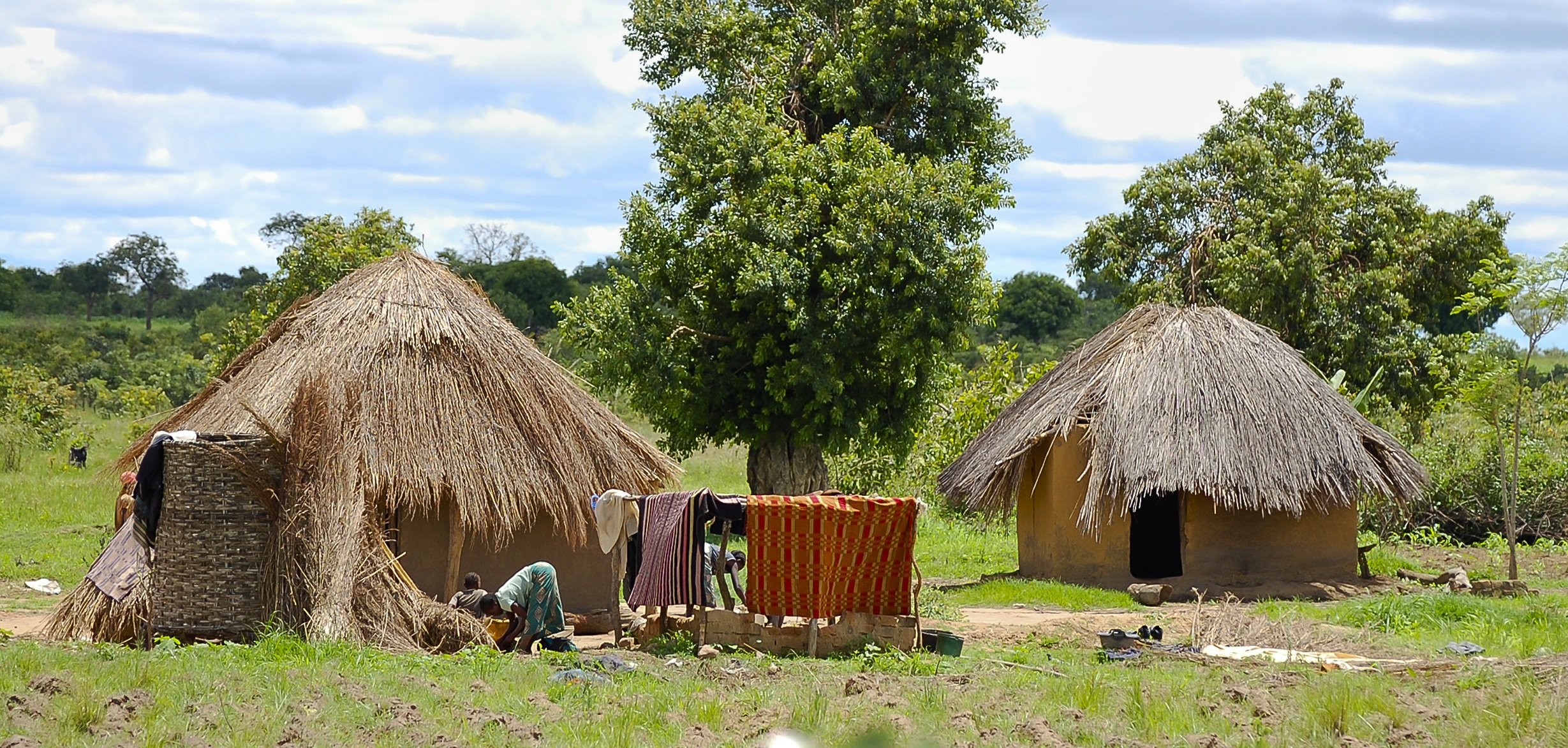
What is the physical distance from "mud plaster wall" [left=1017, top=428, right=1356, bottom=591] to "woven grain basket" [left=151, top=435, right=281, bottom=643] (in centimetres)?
864

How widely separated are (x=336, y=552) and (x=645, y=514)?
2.28 m

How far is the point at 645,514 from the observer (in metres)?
10.6

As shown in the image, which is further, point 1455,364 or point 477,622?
point 1455,364

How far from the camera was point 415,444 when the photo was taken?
1102 centimetres

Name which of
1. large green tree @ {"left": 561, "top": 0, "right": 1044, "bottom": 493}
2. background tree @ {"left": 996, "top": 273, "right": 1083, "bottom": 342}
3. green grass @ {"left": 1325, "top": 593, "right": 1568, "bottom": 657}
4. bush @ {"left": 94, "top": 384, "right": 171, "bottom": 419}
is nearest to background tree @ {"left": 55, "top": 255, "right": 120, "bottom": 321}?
bush @ {"left": 94, "top": 384, "right": 171, "bottom": 419}

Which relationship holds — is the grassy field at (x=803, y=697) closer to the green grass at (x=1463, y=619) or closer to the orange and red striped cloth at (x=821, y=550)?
the green grass at (x=1463, y=619)

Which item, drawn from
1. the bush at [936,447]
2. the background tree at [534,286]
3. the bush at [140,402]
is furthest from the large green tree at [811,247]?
the background tree at [534,286]

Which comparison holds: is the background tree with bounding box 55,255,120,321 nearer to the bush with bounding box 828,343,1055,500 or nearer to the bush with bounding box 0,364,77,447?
the bush with bounding box 0,364,77,447

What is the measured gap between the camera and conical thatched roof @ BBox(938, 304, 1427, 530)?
14094mm

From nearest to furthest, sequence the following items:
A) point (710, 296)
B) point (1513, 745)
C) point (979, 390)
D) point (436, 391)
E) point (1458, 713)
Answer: point (1513, 745) < point (1458, 713) < point (436, 391) < point (710, 296) < point (979, 390)

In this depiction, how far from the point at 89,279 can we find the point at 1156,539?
179 ft

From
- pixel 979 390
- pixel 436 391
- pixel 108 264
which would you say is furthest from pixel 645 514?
pixel 108 264

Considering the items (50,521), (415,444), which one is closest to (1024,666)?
(415,444)

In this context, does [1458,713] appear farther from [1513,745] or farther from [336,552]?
[336,552]
